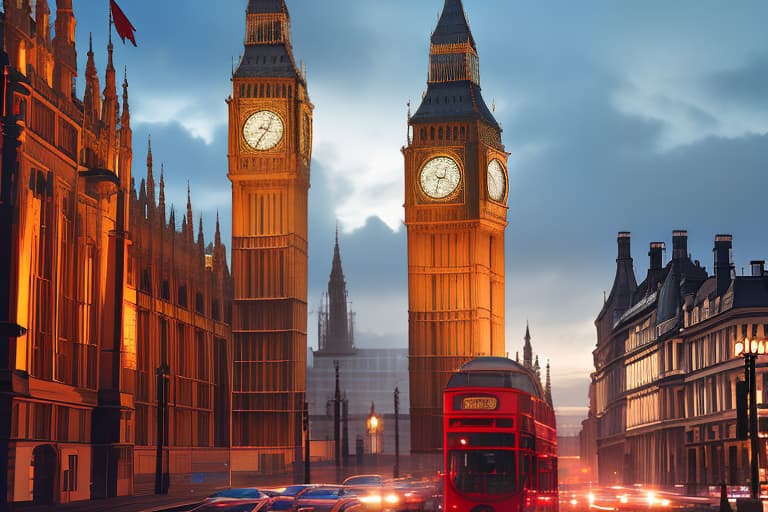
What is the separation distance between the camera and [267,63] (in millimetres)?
100812

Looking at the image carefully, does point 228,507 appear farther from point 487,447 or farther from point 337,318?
point 337,318

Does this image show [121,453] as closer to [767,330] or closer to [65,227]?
[65,227]

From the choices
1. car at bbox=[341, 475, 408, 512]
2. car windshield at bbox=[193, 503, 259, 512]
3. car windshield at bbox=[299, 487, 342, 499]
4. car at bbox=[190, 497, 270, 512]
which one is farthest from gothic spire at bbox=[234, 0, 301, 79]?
car windshield at bbox=[193, 503, 259, 512]

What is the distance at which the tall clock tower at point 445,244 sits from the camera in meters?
109

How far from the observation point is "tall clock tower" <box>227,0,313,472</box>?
315 ft

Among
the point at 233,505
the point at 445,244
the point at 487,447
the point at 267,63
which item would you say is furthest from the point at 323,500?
the point at 445,244

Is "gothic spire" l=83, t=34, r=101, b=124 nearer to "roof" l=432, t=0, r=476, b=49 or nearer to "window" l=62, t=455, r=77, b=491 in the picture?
"window" l=62, t=455, r=77, b=491

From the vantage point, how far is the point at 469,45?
4604 inches

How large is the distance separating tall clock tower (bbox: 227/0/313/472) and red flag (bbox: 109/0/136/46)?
40.1 metres

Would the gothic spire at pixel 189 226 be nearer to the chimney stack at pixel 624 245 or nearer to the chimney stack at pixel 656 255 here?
the chimney stack at pixel 656 255

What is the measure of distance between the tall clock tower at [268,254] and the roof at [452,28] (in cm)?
2054

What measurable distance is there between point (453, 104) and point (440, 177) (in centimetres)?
718

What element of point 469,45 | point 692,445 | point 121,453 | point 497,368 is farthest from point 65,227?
point 469,45

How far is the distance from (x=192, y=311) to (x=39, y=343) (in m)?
36.8
